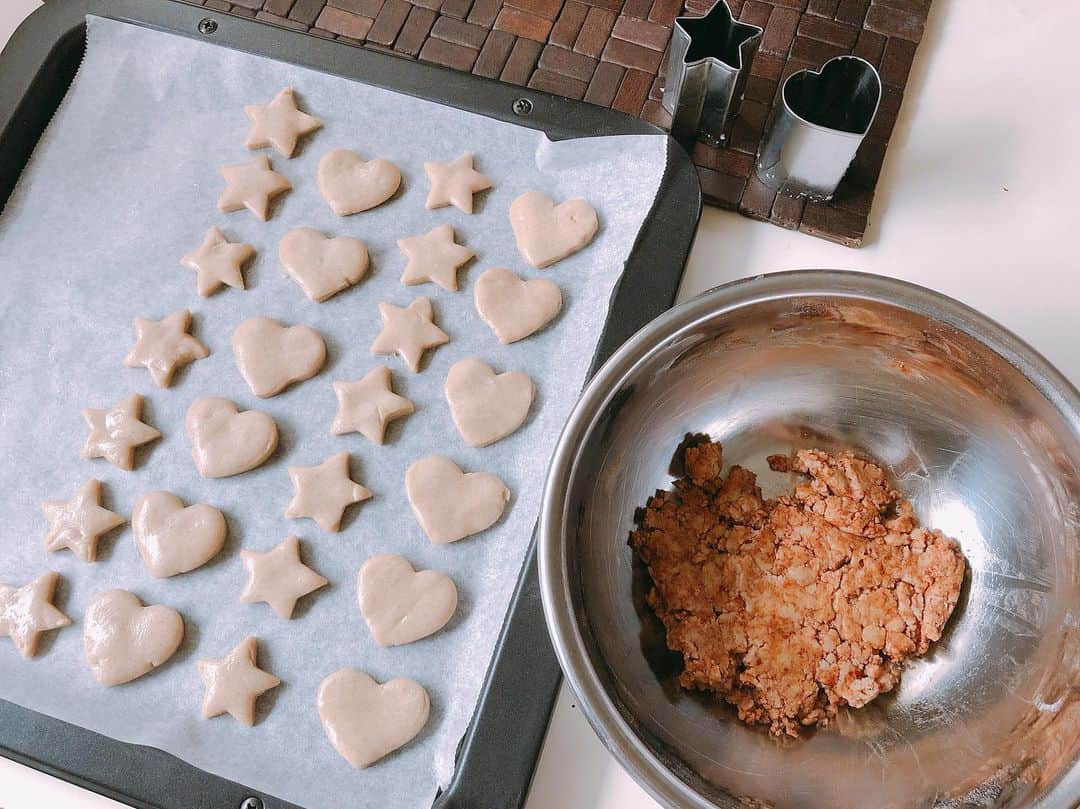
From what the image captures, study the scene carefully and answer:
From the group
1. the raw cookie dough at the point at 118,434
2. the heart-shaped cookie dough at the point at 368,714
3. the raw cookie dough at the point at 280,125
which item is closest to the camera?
the heart-shaped cookie dough at the point at 368,714

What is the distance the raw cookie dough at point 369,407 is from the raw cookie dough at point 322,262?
0.38 ft

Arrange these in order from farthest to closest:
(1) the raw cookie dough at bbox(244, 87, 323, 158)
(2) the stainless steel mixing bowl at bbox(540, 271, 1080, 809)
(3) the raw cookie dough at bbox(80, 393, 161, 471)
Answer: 1. (1) the raw cookie dough at bbox(244, 87, 323, 158)
2. (3) the raw cookie dough at bbox(80, 393, 161, 471)
3. (2) the stainless steel mixing bowl at bbox(540, 271, 1080, 809)

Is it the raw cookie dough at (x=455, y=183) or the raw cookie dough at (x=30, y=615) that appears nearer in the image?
the raw cookie dough at (x=30, y=615)

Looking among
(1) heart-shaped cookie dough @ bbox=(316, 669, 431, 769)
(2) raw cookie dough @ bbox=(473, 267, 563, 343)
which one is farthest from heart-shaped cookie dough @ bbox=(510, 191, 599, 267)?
(1) heart-shaped cookie dough @ bbox=(316, 669, 431, 769)

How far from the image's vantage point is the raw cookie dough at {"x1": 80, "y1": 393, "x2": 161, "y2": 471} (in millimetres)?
843

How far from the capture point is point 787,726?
698 mm

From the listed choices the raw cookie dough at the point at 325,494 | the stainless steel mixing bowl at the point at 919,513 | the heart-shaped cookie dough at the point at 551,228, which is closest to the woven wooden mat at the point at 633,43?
the heart-shaped cookie dough at the point at 551,228

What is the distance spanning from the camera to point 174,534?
81cm

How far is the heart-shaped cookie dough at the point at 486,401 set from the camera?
2.76 ft

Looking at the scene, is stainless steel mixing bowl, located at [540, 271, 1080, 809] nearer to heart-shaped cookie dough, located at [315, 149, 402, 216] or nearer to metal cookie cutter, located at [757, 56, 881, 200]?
metal cookie cutter, located at [757, 56, 881, 200]

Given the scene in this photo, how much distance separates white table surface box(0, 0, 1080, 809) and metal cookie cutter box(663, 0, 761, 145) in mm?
103

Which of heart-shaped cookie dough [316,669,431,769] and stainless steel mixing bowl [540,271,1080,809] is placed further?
heart-shaped cookie dough [316,669,431,769]

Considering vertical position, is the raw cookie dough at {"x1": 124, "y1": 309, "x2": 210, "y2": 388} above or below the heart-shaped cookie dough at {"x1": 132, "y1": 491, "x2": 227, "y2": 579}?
above

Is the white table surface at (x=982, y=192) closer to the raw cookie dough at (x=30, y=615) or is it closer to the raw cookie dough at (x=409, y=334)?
the raw cookie dough at (x=409, y=334)
